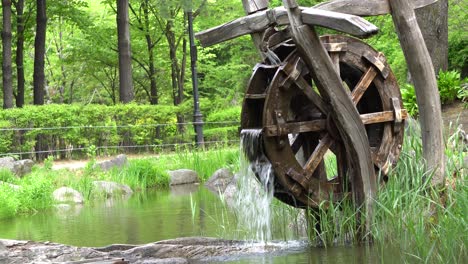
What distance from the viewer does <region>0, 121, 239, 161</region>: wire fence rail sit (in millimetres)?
19828

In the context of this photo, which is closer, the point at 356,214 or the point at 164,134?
the point at 356,214

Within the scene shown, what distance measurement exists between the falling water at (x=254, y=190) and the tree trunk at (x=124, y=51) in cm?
1606

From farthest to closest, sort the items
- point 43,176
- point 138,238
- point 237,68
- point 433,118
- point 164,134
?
point 237,68 < point 164,134 < point 43,176 < point 138,238 < point 433,118

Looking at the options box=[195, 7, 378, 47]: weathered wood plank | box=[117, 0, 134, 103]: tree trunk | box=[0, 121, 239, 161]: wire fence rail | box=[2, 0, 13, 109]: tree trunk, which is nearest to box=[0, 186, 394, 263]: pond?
box=[195, 7, 378, 47]: weathered wood plank

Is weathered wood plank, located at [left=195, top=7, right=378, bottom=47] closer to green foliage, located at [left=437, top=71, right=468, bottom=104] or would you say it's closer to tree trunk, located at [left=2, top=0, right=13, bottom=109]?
green foliage, located at [left=437, top=71, right=468, bottom=104]

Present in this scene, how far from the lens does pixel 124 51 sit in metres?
25.0

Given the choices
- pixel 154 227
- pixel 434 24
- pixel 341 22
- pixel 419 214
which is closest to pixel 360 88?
pixel 341 22

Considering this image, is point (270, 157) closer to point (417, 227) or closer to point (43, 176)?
point (417, 227)

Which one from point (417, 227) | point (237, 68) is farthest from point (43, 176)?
point (237, 68)

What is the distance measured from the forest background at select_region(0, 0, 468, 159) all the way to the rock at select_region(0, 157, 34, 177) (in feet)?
6.36

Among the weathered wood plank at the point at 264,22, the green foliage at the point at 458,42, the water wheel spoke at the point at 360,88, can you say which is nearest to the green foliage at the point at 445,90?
the green foliage at the point at 458,42

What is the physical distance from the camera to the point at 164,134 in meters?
24.2

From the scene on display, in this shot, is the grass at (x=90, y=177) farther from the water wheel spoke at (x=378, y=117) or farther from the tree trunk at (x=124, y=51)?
the water wheel spoke at (x=378, y=117)

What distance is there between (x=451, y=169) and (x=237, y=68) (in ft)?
86.4
